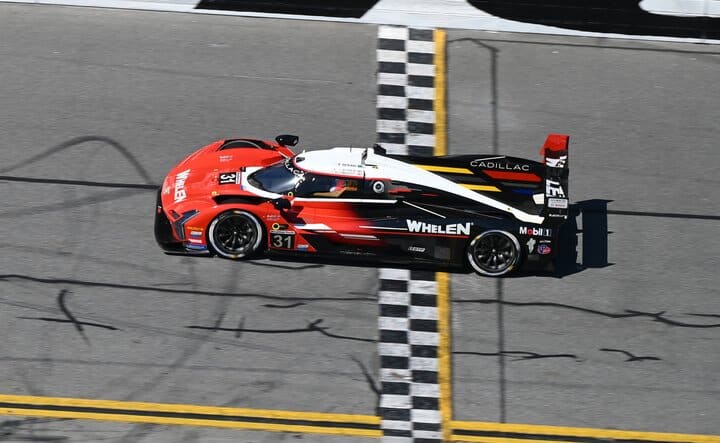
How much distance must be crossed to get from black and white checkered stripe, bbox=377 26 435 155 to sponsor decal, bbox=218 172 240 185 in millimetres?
2371

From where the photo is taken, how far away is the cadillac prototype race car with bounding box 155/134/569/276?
1108 cm

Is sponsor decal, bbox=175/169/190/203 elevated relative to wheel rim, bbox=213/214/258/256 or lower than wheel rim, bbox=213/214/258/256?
elevated

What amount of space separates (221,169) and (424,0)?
4.95m

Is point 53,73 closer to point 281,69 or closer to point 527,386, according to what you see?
point 281,69

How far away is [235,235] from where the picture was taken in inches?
443

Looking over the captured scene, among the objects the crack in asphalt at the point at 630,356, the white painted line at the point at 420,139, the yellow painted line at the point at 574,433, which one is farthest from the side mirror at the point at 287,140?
the crack in asphalt at the point at 630,356

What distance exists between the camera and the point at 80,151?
12789mm

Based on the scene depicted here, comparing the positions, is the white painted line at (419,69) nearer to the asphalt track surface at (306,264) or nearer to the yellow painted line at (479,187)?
the asphalt track surface at (306,264)

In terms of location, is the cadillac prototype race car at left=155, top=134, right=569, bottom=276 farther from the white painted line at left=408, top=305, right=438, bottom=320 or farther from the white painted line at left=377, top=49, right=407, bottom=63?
the white painted line at left=377, top=49, right=407, bottom=63

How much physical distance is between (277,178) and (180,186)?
1.10 m

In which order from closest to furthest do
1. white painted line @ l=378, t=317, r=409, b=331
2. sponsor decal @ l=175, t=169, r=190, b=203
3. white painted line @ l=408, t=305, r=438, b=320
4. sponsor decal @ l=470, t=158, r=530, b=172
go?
white painted line @ l=378, t=317, r=409, b=331 < white painted line @ l=408, t=305, r=438, b=320 < sponsor decal @ l=175, t=169, r=190, b=203 < sponsor decal @ l=470, t=158, r=530, b=172

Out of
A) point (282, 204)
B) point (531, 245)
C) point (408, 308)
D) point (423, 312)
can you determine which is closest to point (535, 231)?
point (531, 245)

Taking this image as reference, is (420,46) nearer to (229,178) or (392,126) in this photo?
(392,126)

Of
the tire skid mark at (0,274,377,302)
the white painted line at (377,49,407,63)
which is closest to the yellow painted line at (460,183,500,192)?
the tire skid mark at (0,274,377,302)
